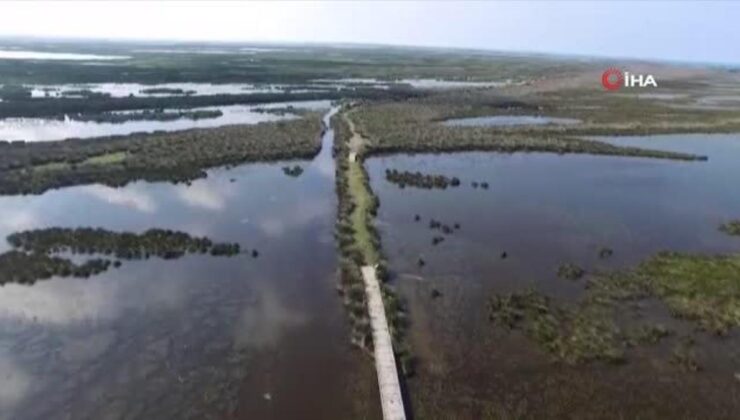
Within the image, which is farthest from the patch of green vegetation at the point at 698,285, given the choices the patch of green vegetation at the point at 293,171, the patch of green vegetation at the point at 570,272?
the patch of green vegetation at the point at 293,171

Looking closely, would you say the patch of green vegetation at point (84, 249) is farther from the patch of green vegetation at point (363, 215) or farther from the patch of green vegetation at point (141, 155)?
the patch of green vegetation at point (141, 155)

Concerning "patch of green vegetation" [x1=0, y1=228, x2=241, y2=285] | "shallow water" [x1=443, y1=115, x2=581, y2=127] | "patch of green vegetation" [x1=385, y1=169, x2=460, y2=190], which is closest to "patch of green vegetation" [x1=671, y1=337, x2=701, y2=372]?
"patch of green vegetation" [x1=0, y1=228, x2=241, y2=285]

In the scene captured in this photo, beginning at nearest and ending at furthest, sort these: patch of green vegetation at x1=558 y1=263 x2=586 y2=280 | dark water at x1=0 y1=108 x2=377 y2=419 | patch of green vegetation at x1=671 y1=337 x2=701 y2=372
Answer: dark water at x1=0 y1=108 x2=377 y2=419 → patch of green vegetation at x1=671 y1=337 x2=701 y2=372 → patch of green vegetation at x1=558 y1=263 x2=586 y2=280

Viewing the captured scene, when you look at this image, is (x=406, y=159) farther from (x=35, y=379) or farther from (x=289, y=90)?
(x=289, y=90)

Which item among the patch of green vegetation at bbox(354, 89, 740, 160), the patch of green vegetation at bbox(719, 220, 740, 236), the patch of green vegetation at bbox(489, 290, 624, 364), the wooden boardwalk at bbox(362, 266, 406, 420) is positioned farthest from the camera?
the patch of green vegetation at bbox(354, 89, 740, 160)

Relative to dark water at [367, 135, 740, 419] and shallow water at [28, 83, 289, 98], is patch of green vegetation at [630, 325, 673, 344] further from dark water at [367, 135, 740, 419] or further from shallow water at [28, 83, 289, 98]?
shallow water at [28, 83, 289, 98]

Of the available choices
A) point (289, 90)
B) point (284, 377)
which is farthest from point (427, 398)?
point (289, 90)

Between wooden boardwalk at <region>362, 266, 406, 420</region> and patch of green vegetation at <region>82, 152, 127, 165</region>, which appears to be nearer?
wooden boardwalk at <region>362, 266, 406, 420</region>
